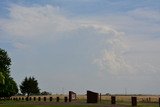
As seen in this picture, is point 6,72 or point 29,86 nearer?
point 6,72

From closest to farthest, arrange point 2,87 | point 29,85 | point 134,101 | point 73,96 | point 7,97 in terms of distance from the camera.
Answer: point 134,101, point 73,96, point 2,87, point 7,97, point 29,85

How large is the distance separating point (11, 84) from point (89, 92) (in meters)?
48.3

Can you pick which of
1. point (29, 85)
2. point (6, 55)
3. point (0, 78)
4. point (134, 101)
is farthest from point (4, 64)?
point (134, 101)

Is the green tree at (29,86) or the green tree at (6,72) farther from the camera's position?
the green tree at (29,86)

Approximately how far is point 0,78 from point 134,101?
21.4 metres

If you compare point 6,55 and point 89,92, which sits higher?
point 6,55

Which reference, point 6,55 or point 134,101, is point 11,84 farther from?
point 134,101

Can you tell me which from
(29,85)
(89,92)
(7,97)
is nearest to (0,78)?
(89,92)

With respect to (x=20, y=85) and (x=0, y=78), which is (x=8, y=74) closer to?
(x=20, y=85)

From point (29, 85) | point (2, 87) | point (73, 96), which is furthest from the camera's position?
point (29, 85)

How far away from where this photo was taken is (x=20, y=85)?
13075cm

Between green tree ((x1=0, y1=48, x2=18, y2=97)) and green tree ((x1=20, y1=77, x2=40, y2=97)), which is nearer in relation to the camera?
green tree ((x1=0, y1=48, x2=18, y2=97))

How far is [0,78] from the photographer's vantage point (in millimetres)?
61375

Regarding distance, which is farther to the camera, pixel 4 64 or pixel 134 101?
pixel 4 64
